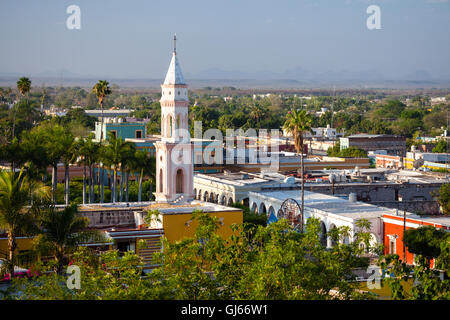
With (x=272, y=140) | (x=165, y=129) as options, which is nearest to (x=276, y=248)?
(x=165, y=129)

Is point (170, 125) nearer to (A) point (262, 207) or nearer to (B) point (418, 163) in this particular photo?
(A) point (262, 207)

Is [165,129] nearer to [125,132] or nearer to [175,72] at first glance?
[175,72]

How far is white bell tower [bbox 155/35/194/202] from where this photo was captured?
3425 cm

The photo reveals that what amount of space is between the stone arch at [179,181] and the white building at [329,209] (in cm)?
431

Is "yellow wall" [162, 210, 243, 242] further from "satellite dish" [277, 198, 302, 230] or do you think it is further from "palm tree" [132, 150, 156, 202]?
"palm tree" [132, 150, 156, 202]

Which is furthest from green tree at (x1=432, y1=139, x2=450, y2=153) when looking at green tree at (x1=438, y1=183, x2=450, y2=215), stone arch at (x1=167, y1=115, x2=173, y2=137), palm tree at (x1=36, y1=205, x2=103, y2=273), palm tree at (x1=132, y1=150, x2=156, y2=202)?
palm tree at (x1=36, y1=205, x2=103, y2=273)

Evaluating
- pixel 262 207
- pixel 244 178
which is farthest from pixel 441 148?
pixel 262 207

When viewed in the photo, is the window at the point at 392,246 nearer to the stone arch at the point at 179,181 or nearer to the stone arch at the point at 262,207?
the stone arch at the point at 179,181

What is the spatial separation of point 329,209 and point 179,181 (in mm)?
7740

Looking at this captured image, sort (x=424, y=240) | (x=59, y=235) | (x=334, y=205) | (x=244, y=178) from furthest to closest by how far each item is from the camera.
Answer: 1. (x=244, y=178)
2. (x=334, y=205)
3. (x=424, y=240)
4. (x=59, y=235)

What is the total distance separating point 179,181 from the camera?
114 ft

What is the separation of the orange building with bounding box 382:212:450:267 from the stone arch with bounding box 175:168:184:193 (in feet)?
30.4

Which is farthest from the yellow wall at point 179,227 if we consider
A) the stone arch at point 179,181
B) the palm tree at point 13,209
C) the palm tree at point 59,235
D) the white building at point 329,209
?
the palm tree at point 13,209

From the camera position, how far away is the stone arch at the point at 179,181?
3462 cm
